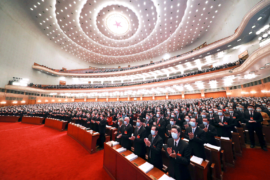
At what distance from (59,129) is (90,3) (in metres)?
20.6

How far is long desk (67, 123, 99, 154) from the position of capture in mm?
4168

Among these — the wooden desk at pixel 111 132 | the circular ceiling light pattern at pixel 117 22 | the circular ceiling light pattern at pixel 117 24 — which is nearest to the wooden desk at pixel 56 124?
the wooden desk at pixel 111 132

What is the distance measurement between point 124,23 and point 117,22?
1.57 m

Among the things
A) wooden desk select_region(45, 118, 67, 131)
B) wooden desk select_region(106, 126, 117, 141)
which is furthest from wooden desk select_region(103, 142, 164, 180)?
wooden desk select_region(45, 118, 67, 131)

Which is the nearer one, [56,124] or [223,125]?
[223,125]

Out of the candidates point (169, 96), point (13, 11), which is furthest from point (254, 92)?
point (13, 11)

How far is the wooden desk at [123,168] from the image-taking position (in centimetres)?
174

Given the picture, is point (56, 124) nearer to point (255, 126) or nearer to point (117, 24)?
point (255, 126)

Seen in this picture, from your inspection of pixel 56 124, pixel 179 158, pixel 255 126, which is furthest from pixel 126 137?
pixel 56 124

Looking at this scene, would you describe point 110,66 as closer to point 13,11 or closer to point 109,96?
point 109,96

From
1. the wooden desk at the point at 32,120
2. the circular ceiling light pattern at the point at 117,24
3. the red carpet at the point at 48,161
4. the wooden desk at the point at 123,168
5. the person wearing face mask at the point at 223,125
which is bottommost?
the red carpet at the point at 48,161

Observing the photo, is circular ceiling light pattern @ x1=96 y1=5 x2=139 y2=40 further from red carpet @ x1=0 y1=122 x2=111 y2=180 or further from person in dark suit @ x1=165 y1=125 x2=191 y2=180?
person in dark suit @ x1=165 y1=125 x2=191 y2=180

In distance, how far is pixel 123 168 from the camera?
2.27 m

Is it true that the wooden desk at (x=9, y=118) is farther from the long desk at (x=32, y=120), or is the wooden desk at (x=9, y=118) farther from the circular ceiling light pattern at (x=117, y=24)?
the circular ceiling light pattern at (x=117, y=24)
